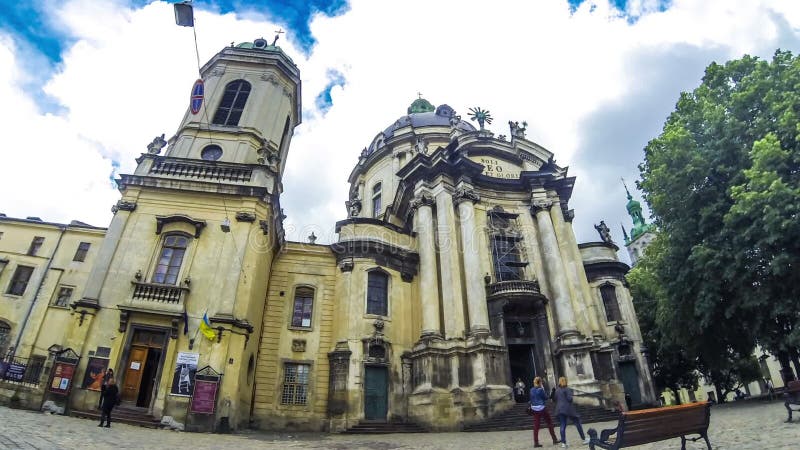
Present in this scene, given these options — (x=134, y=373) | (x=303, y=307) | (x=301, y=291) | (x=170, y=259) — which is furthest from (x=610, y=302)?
(x=134, y=373)

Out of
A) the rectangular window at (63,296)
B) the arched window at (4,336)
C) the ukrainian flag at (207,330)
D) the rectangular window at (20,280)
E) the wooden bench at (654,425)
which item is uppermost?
the rectangular window at (20,280)

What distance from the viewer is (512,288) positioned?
767 inches

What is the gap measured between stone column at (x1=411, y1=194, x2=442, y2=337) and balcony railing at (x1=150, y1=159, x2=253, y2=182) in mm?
8894

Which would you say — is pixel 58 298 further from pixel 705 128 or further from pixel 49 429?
pixel 705 128

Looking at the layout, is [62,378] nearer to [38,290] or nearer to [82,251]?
[38,290]

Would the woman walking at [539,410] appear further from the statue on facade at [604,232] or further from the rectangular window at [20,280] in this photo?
the rectangular window at [20,280]

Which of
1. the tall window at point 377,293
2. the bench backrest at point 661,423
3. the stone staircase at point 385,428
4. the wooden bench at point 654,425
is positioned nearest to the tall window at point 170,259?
the tall window at point 377,293

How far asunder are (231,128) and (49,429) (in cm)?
1500

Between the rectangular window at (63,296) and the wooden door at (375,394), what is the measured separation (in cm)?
1780

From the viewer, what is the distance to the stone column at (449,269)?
721 inches

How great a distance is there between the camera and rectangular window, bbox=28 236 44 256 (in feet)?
75.7

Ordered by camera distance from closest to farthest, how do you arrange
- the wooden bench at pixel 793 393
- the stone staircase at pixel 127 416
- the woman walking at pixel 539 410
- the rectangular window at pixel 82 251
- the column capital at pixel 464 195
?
the wooden bench at pixel 793 393 < the woman walking at pixel 539 410 < the stone staircase at pixel 127 416 < the column capital at pixel 464 195 < the rectangular window at pixel 82 251

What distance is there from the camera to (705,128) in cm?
1498

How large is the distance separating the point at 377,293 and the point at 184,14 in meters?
14.0
